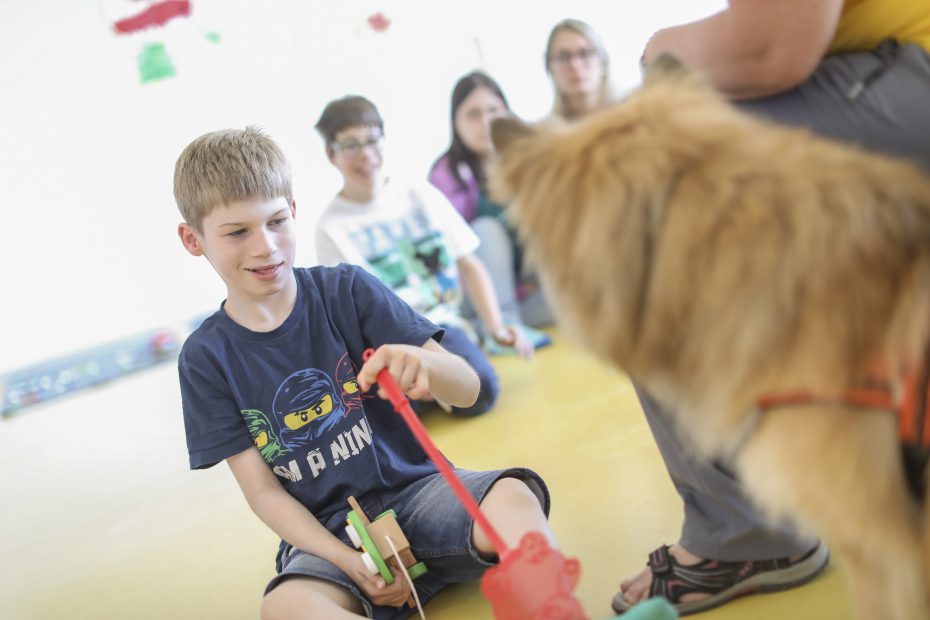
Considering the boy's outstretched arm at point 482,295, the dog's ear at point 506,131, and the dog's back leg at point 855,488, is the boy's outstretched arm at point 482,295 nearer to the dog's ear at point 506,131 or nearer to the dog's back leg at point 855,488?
the dog's ear at point 506,131

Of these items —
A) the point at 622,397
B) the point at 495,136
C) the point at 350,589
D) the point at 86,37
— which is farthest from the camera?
the point at 86,37

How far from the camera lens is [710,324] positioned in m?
0.80

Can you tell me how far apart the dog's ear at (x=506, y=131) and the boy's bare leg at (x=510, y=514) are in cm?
63

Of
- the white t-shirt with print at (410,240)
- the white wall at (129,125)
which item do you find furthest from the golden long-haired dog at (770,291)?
the white wall at (129,125)

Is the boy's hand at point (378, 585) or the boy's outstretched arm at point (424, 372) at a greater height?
the boy's outstretched arm at point (424, 372)

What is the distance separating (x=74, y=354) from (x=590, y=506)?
148 inches

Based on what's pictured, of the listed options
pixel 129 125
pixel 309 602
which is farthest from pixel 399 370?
pixel 129 125

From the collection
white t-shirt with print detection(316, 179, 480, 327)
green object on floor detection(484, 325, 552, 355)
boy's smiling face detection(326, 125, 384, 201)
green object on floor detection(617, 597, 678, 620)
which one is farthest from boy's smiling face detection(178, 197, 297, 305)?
green object on floor detection(484, 325, 552, 355)

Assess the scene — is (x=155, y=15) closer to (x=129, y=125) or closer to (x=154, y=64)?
(x=154, y=64)

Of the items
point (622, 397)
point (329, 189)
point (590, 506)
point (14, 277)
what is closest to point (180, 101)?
point (329, 189)

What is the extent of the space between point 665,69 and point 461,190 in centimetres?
275

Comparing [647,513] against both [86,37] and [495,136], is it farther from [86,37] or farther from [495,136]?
[86,37]

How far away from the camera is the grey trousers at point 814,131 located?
1.07 metres

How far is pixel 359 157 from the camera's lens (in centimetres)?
294
